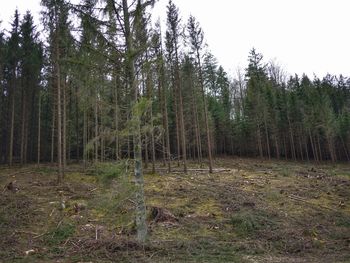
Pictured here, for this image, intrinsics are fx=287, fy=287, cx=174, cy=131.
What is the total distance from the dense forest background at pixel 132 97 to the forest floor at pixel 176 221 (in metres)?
2.36

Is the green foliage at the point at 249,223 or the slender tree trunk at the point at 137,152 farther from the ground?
the slender tree trunk at the point at 137,152

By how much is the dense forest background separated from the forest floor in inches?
92.9

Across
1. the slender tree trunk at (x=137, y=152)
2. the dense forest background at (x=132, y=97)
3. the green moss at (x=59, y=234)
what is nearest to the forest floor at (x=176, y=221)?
the green moss at (x=59, y=234)

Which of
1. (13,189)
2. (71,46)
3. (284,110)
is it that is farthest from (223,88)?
(71,46)

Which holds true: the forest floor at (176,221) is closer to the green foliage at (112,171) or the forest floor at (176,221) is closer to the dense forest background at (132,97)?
the green foliage at (112,171)

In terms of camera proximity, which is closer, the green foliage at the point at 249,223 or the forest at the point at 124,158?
the forest at the point at 124,158

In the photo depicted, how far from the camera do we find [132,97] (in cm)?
895

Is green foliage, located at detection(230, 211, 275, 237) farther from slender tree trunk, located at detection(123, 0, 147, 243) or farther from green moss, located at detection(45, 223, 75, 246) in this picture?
green moss, located at detection(45, 223, 75, 246)

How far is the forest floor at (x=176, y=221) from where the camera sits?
27.0ft

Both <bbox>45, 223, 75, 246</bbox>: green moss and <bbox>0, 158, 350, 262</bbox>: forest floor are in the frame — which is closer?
<bbox>0, 158, 350, 262</bbox>: forest floor

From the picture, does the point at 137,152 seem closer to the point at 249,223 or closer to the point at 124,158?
the point at 124,158

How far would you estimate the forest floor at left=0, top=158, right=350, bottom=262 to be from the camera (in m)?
8.23

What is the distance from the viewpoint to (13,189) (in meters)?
15.7

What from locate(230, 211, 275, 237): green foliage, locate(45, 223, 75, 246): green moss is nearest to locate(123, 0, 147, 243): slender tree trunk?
locate(45, 223, 75, 246): green moss
